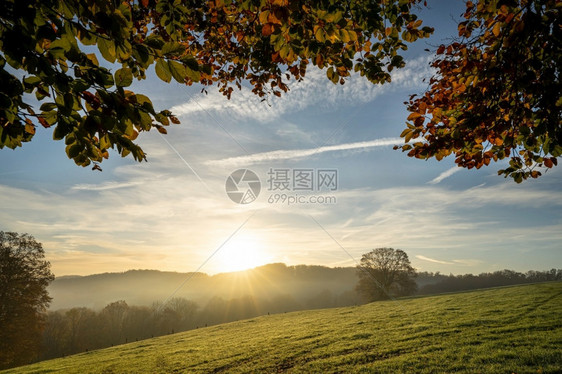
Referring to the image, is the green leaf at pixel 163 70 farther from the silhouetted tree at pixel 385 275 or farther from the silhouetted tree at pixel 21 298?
the silhouetted tree at pixel 385 275

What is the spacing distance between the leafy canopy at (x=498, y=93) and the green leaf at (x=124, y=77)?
436 centimetres

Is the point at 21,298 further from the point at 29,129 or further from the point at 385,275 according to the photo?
the point at 385,275

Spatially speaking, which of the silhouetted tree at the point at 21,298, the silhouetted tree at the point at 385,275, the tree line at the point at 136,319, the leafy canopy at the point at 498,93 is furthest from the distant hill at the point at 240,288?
the leafy canopy at the point at 498,93

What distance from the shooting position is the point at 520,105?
4.72 metres

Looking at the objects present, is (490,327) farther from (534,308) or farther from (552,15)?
(552,15)

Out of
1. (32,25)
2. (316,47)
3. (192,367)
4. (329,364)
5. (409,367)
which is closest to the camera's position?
(32,25)

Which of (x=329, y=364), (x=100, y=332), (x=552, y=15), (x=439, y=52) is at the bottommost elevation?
(x=100, y=332)

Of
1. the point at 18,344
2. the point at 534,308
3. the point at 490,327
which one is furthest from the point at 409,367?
the point at 18,344

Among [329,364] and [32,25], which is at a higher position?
[32,25]

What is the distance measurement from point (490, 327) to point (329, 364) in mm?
10562

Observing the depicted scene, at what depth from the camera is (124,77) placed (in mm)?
2133

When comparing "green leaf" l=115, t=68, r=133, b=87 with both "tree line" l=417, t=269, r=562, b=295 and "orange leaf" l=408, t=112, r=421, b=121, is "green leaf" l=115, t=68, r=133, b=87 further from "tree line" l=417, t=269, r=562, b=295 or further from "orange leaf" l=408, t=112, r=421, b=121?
"tree line" l=417, t=269, r=562, b=295

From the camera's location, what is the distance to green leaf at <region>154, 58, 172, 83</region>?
2150 mm

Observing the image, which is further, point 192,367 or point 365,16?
point 192,367
